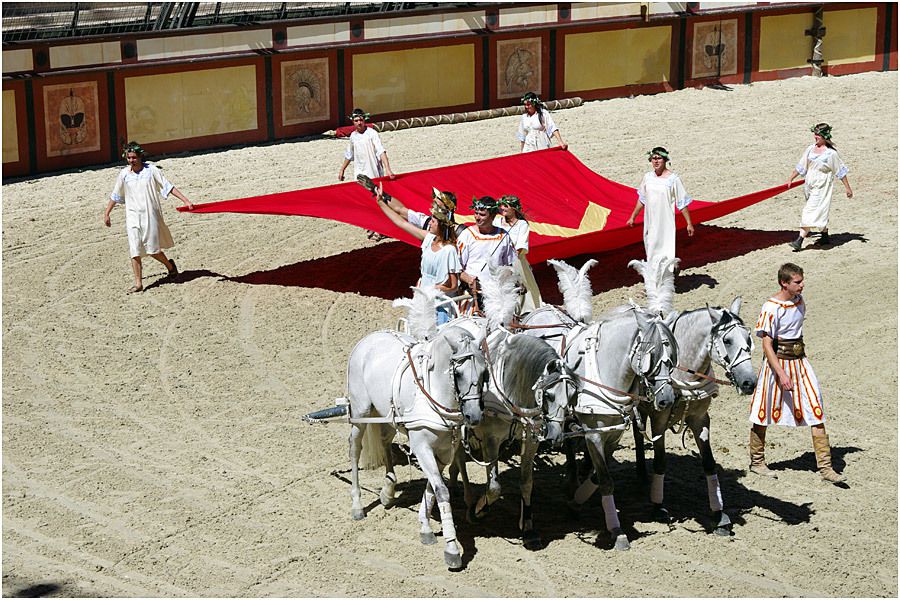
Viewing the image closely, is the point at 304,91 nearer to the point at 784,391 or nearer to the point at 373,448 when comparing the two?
the point at 373,448

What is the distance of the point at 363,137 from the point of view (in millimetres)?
16094

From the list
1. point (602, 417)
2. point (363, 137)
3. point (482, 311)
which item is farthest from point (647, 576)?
point (363, 137)

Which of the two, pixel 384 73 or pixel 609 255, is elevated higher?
pixel 384 73

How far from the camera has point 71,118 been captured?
19.6 m

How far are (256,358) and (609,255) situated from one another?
16.3 feet

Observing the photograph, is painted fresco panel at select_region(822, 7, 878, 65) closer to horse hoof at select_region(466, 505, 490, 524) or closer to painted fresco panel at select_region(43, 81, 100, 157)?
painted fresco panel at select_region(43, 81, 100, 157)

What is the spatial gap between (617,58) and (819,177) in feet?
31.4

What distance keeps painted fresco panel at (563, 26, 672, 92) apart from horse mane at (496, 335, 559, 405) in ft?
53.7

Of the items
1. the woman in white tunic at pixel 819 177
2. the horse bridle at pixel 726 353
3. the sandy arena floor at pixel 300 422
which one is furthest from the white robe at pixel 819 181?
the horse bridle at pixel 726 353

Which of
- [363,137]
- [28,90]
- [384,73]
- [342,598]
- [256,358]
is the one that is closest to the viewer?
[342,598]

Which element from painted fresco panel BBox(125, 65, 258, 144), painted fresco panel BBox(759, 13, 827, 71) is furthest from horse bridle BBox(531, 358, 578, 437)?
painted fresco panel BBox(759, 13, 827, 71)

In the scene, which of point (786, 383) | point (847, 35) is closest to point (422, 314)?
point (786, 383)

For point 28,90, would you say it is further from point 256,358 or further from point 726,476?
point 726,476

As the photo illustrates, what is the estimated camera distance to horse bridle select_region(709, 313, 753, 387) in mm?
8984
